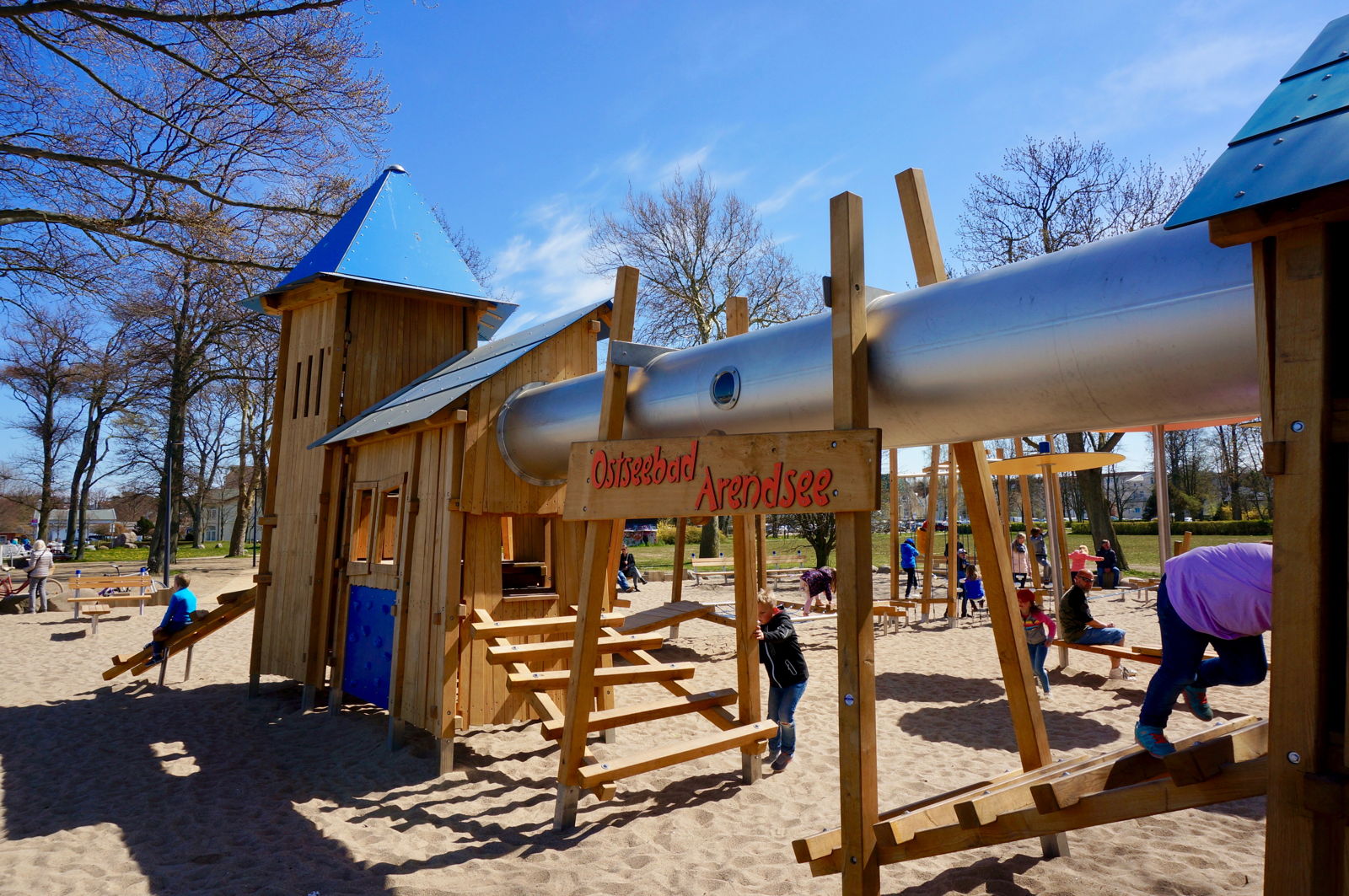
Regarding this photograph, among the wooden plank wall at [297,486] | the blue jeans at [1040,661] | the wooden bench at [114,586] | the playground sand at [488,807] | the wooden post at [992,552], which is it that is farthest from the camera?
the wooden bench at [114,586]

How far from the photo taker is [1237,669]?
11.4ft

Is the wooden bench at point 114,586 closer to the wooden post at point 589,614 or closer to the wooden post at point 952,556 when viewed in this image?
the wooden post at point 589,614

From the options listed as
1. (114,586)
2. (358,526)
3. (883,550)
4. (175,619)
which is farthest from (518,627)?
(883,550)

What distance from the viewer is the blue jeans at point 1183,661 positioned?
3383mm

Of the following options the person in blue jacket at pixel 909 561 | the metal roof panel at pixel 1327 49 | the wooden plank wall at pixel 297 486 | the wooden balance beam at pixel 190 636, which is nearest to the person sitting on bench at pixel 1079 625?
the metal roof panel at pixel 1327 49

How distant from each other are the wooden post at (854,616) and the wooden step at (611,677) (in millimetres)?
2951

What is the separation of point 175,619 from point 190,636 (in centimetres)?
41

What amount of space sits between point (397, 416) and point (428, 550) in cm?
136

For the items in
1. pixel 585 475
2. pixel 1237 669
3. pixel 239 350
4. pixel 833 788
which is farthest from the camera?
pixel 239 350

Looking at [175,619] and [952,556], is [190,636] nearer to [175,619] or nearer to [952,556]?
[175,619]

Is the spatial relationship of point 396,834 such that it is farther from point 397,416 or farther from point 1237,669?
point 1237,669

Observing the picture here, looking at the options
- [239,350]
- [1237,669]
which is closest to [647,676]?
[1237,669]

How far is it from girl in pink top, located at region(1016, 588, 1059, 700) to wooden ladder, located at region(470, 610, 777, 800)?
4016 mm

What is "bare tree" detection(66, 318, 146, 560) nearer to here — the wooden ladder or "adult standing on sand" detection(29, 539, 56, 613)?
"adult standing on sand" detection(29, 539, 56, 613)
